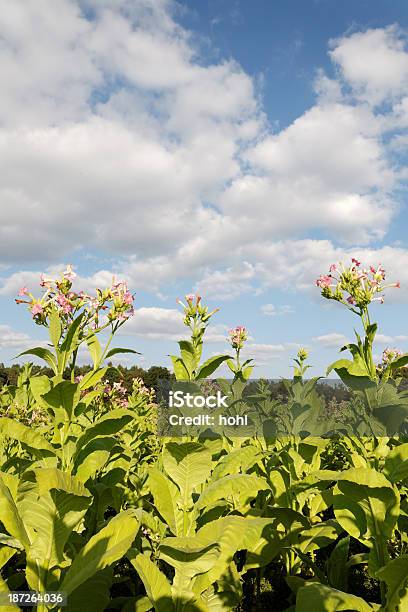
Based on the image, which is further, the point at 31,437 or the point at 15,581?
the point at 31,437

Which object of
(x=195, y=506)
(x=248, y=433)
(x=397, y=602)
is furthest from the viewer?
(x=248, y=433)

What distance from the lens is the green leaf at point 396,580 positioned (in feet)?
6.87

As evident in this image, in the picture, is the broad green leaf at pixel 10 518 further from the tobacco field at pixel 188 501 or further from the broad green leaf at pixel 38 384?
the broad green leaf at pixel 38 384

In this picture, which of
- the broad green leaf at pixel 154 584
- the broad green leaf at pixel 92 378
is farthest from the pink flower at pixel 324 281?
the broad green leaf at pixel 154 584

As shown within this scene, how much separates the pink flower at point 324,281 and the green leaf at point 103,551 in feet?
8.81

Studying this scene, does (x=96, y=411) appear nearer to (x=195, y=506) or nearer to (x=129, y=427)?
(x=129, y=427)

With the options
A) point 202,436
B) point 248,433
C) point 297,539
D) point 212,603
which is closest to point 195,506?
point 212,603

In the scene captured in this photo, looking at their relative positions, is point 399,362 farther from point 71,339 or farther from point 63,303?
point 63,303

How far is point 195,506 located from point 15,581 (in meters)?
0.99

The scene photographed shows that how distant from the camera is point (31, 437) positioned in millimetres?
2598

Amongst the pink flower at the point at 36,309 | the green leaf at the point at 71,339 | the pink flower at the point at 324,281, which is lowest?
the green leaf at the point at 71,339

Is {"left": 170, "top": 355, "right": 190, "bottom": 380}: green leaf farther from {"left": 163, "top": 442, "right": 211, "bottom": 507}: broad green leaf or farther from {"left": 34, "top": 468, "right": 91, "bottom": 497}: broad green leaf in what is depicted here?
{"left": 34, "top": 468, "right": 91, "bottom": 497}: broad green leaf

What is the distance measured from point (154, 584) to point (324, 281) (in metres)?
2.65

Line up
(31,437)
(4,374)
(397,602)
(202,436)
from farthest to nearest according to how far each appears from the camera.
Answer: (4,374), (202,436), (31,437), (397,602)
